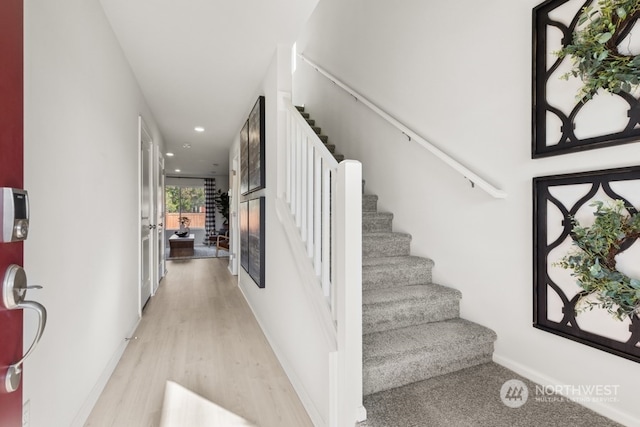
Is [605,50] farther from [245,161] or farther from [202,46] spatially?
[245,161]

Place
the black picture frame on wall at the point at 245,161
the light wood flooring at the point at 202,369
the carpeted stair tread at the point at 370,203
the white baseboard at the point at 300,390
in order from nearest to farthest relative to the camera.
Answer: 1. the white baseboard at the point at 300,390
2. the light wood flooring at the point at 202,369
3. the carpeted stair tread at the point at 370,203
4. the black picture frame on wall at the point at 245,161

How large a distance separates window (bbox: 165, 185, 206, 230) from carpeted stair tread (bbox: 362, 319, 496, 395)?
11.0 m

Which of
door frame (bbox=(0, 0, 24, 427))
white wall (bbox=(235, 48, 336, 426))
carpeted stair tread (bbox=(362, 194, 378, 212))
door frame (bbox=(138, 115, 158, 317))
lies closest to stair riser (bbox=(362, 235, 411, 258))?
carpeted stair tread (bbox=(362, 194, 378, 212))

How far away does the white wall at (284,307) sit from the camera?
5.44ft

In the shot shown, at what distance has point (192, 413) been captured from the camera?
5.66 ft

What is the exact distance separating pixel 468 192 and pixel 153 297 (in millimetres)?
4190

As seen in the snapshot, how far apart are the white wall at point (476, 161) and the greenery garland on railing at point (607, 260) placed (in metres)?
0.22

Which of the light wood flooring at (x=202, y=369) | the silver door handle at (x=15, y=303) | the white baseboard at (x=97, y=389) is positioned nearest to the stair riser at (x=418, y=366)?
the light wood flooring at (x=202, y=369)

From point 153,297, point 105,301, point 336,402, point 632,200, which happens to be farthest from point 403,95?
point 153,297

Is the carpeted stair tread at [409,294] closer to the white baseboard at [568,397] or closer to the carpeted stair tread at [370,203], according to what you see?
the white baseboard at [568,397]

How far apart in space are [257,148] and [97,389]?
2.29 metres

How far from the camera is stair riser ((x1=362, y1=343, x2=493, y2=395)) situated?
149 centimetres

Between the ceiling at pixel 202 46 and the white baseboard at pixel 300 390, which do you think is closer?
the white baseboard at pixel 300 390

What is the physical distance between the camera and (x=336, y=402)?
1371 mm
